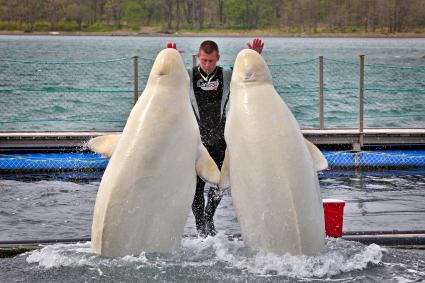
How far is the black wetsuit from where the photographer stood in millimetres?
8883

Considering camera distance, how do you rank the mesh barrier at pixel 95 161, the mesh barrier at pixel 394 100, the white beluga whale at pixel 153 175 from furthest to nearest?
the mesh barrier at pixel 394 100
the mesh barrier at pixel 95 161
the white beluga whale at pixel 153 175

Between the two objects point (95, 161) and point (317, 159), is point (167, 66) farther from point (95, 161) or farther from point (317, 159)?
point (95, 161)

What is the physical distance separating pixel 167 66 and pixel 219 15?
143 meters

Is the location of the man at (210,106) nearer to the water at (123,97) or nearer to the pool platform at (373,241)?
the pool platform at (373,241)

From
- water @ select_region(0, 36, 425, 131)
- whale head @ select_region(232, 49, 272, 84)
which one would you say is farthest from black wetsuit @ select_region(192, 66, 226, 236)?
water @ select_region(0, 36, 425, 131)

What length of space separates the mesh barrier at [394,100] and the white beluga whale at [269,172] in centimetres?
1091

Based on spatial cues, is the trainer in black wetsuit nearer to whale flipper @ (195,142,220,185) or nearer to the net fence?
whale flipper @ (195,142,220,185)

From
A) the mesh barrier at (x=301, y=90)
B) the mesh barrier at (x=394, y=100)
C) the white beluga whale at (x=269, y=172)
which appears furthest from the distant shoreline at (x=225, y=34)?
the white beluga whale at (x=269, y=172)

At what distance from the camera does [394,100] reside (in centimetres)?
4009

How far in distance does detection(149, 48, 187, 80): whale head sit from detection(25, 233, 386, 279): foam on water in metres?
1.43

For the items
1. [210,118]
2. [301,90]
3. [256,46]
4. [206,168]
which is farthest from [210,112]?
[301,90]

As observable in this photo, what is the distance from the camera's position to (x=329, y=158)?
15.7 metres

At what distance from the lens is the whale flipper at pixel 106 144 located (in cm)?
799

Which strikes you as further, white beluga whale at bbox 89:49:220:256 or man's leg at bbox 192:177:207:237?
man's leg at bbox 192:177:207:237
